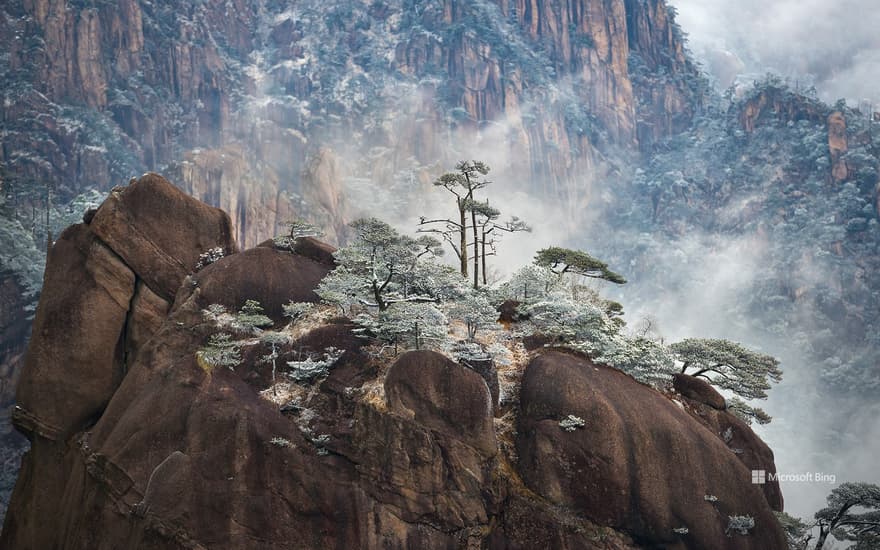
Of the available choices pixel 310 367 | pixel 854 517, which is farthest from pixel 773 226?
pixel 310 367

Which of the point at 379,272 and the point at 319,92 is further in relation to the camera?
the point at 319,92

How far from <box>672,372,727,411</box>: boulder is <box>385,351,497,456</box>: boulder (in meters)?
10.7

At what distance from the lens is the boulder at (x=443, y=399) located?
25.5m

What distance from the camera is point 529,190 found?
514ft

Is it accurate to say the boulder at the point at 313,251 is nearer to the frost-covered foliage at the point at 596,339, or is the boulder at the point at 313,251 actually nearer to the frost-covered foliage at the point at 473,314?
the frost-covered foliage at the point at 473,314

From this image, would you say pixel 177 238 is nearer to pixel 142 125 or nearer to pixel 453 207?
pixel 453 207

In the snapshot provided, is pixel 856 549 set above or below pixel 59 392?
below

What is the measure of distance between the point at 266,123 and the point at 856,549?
13119cm

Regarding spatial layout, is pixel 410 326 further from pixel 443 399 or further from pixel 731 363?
pixel 731 363

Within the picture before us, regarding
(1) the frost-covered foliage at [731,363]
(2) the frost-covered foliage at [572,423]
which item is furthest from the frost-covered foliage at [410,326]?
(1) the frost-covered foliage at [731,363]

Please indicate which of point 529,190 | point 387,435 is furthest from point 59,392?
point 529,190

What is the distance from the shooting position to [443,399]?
25.7 m

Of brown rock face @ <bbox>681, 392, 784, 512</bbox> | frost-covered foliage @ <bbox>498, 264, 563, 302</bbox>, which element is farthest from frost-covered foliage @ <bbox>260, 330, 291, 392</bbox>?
brown rock face @ <bbox>681, 392, 784, 512</bbox>

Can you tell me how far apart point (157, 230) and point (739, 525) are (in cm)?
2757
